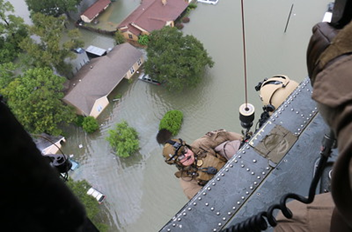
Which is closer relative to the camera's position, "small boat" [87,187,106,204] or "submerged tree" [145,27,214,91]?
"small boat" [87,187,106,204]

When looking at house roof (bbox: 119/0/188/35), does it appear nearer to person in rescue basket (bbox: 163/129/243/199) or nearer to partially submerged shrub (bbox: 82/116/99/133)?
partially submerged shrub (bbox: 82/116/99/133)

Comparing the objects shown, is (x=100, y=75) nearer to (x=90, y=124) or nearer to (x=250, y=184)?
(x=90, y=124)

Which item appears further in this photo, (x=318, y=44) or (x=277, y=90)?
(x=277, y=90)

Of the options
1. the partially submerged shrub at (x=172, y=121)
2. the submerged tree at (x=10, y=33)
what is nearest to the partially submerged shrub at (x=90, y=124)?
the partially submerged shrub at (x=172, y=121)

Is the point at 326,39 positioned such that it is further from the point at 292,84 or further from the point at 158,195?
the point at 158,195

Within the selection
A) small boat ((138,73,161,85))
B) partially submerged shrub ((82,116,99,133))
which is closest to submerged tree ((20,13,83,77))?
partially submerged shrub ((82,116,99,133))

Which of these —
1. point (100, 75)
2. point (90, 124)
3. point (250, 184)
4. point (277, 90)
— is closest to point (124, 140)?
point (90, 124)
